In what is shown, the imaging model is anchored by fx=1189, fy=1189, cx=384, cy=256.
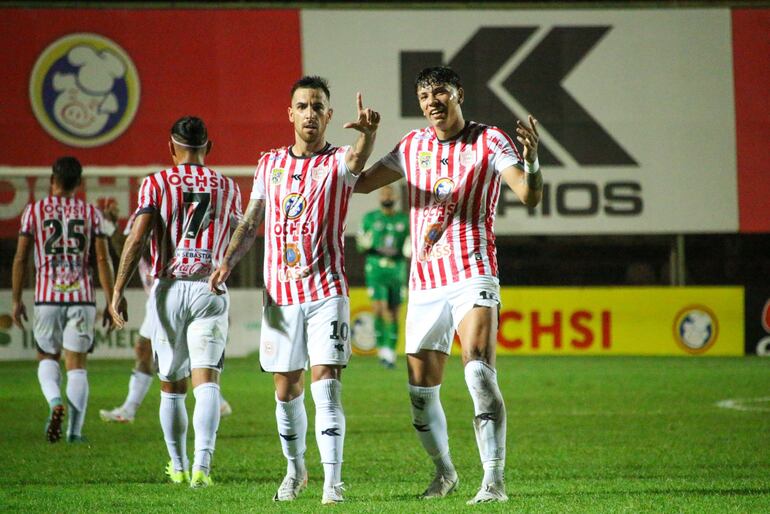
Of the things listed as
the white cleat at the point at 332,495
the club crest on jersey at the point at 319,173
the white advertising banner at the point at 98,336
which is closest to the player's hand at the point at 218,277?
the club crest on jersey at the point at 319,173

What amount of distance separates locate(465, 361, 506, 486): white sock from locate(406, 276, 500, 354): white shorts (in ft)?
0.88

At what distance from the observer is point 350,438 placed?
Answer: 9.03 metres

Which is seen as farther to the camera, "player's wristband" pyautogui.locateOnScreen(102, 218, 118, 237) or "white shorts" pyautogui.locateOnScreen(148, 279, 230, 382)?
"player's wristband" pyautogui.locateOnScreen(102, 218, 118, 237)

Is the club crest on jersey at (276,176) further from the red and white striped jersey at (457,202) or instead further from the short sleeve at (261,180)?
the red and white striped jersey at (457,202)

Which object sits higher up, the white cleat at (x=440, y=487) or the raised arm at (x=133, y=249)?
the raised arm at (x=133, y=249)

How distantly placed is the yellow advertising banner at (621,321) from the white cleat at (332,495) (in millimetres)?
12280

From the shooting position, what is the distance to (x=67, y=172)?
345 inches

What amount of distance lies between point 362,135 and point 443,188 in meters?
0.53

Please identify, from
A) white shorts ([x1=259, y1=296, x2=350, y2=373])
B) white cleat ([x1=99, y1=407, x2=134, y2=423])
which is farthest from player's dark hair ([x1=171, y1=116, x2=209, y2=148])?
white cleat ([x1=99, y1=407, x2=134, y2=423])

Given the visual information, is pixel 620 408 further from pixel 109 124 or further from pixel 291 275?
pixel 109 124

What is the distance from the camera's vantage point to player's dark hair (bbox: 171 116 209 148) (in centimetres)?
665

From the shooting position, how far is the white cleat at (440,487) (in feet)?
20.1

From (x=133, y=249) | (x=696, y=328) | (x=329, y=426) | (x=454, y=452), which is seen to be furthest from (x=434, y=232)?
(x=696, y=328)

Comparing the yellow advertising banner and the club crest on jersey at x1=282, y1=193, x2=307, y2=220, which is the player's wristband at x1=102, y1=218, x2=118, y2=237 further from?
the yellow advertising banner
